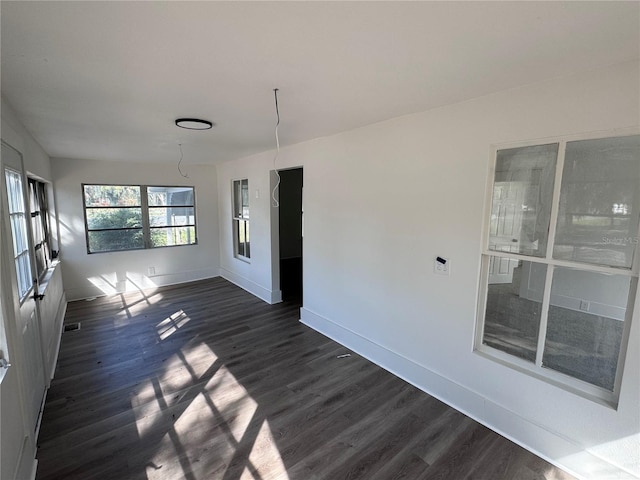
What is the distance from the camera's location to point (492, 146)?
2059 millimetres

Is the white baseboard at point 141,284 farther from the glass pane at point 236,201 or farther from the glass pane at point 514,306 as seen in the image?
the glass pane at point 514,306

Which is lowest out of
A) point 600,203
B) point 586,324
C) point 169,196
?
point 586,324

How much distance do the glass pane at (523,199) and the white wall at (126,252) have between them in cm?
538

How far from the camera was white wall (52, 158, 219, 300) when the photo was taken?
480 cm

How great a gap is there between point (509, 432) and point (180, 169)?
20.1 feet

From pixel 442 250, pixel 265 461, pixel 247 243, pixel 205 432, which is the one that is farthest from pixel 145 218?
pixel 442 250

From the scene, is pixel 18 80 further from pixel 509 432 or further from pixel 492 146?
pixel 509 432

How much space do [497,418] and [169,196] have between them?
597 centimetres

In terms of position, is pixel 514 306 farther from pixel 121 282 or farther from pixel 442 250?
pixel 121 282

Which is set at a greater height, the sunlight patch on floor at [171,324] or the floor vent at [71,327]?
the sunlight patch on floor at [171,324]

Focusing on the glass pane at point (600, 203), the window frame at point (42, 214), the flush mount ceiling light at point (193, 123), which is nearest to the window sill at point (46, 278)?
the window frame at point (42, 214)

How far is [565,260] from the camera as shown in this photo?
1.84 metres

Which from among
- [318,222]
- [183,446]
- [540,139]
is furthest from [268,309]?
[540,139]

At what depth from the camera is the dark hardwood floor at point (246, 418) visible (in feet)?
6.14
